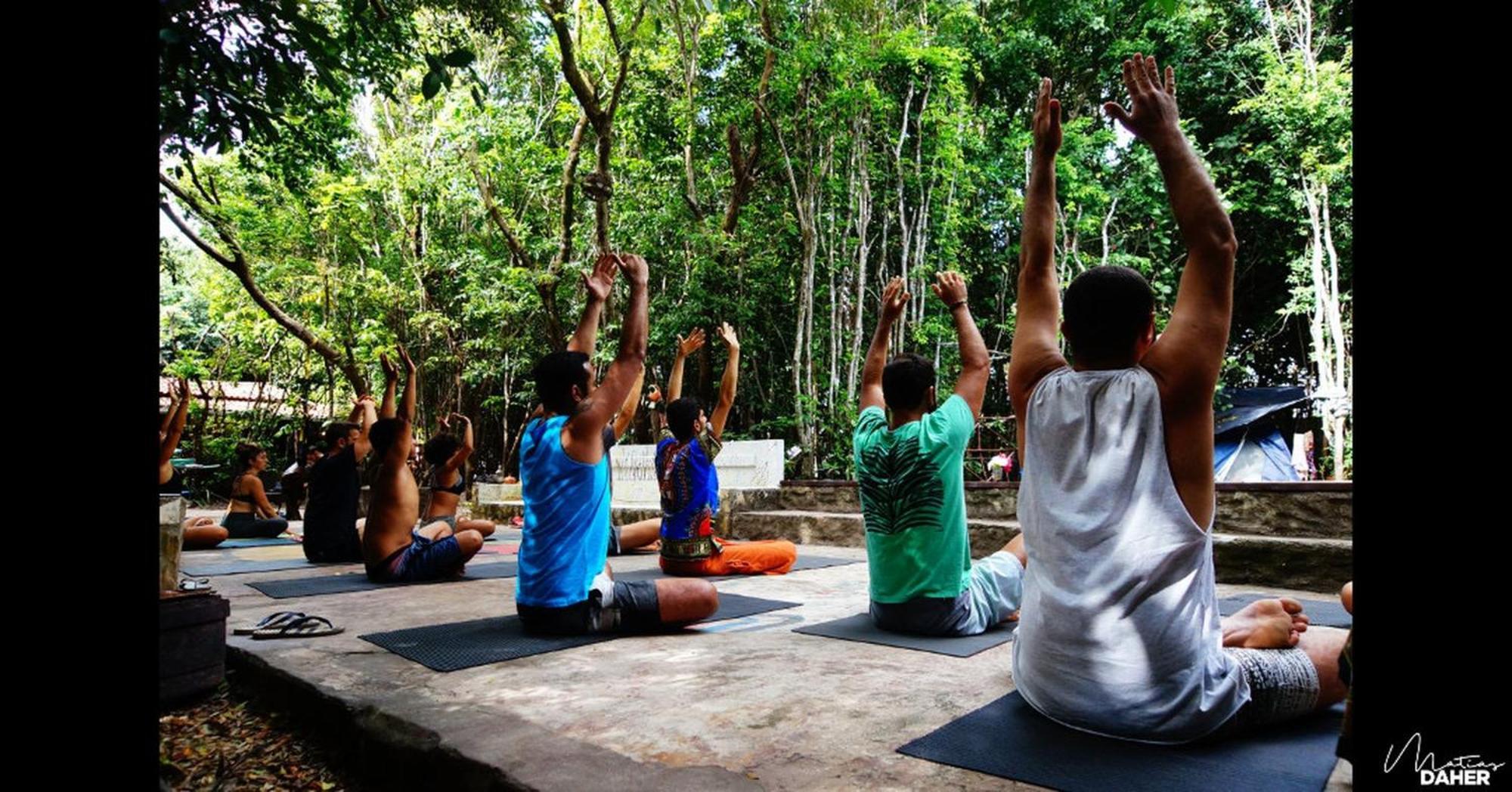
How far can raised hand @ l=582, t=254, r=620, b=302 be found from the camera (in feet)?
11.7

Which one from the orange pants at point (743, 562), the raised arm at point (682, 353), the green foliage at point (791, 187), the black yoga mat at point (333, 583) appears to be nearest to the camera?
the raised arm at point (682, 353)

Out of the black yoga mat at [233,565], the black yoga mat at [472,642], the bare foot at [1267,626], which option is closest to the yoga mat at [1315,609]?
the bare foot at [1267,626]

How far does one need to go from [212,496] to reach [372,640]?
53.9 feet

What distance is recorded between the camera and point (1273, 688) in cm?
199

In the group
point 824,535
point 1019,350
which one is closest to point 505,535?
point 824,535

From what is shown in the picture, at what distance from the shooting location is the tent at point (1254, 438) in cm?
1222

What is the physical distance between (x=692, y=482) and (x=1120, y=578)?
3616 mm

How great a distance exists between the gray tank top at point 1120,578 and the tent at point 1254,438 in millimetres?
11839

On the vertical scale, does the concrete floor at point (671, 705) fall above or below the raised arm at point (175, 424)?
below

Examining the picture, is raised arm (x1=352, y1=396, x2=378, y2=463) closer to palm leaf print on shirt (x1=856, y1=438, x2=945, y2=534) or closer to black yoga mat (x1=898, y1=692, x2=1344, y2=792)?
palm leaf print on shirt (x1=856, y1=438, x2=945, y2=534)

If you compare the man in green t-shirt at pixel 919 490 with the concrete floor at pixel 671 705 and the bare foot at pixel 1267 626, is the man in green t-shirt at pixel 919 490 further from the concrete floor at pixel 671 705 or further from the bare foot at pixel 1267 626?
the bare foot at pixel 1267 626

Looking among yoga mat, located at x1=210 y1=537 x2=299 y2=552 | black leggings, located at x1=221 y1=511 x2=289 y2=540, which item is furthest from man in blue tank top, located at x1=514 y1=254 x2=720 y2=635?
black leggings, located at x1=221 y1=511 x2=289 y2=540

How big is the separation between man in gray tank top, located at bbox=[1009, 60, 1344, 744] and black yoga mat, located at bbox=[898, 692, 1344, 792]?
5cm
